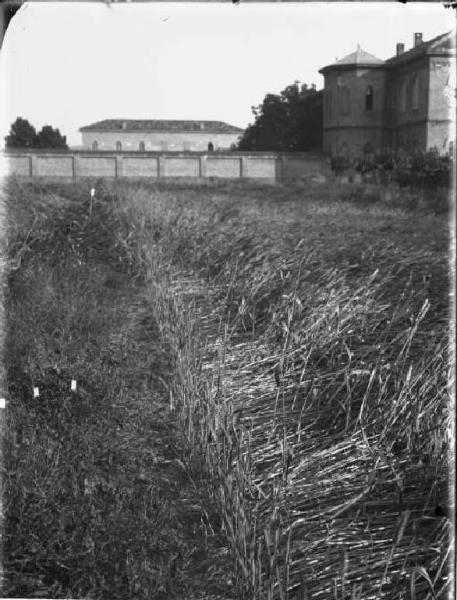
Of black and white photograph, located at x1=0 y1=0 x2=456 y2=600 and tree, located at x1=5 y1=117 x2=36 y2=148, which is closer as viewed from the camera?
black and white photograph, located at x1=0 y1=0 x2=456 y2=600

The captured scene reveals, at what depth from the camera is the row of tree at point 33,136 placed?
37750mm

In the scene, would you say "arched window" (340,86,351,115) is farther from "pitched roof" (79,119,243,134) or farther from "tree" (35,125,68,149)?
"tree" (35,125,68,149)

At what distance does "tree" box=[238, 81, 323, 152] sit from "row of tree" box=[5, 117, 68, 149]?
446 inches

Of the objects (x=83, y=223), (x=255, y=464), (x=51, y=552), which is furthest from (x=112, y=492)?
(x=83, y=223)

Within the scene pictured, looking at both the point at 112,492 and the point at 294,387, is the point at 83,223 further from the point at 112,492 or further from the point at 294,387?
the point at 112,492

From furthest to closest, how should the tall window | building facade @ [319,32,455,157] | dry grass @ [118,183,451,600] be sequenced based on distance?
the tall window < building facade @ [319,32,455,157] < dry grass @ [118,183,451,600]

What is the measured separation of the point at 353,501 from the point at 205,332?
2218 mm

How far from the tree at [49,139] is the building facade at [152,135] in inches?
345

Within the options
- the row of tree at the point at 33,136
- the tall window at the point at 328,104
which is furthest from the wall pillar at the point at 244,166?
the row of tree at the point at 33,136

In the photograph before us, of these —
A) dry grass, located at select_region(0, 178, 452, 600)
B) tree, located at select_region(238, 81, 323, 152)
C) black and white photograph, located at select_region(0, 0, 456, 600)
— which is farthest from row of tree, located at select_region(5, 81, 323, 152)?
dry grass, located at select_region(0, 178, 452, 600)

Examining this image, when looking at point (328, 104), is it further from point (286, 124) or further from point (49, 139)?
point (49, 139)

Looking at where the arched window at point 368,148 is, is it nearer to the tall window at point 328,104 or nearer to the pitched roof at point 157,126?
the tall window at point 328,104

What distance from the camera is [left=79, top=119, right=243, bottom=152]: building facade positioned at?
50469 millimetres

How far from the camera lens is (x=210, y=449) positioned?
104 inches
